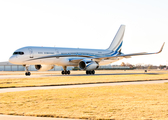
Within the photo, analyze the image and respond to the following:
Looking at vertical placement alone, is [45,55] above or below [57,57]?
above

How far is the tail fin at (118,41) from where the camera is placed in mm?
58719

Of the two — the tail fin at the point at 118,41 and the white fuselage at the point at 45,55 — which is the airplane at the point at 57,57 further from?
the tail fin at the point at 118,41

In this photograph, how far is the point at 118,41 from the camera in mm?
59125

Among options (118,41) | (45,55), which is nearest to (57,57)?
(45,55)

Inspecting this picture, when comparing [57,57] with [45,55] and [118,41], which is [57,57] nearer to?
[45,55]

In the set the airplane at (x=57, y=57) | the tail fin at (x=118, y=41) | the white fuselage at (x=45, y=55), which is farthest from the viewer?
the tail fin at (x=118, y=41)

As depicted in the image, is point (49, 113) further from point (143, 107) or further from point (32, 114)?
point (143, 107)

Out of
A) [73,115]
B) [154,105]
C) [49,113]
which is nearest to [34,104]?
[49,113]

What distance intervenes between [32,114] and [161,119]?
16.5 feet

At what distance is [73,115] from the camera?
10.1 m

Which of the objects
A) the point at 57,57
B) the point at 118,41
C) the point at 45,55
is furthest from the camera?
the point at 118,41

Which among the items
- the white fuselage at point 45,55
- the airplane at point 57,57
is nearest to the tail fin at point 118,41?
the airplane at point 57,57

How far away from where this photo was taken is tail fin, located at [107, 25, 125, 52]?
193ft

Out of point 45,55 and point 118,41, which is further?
point 118,41
